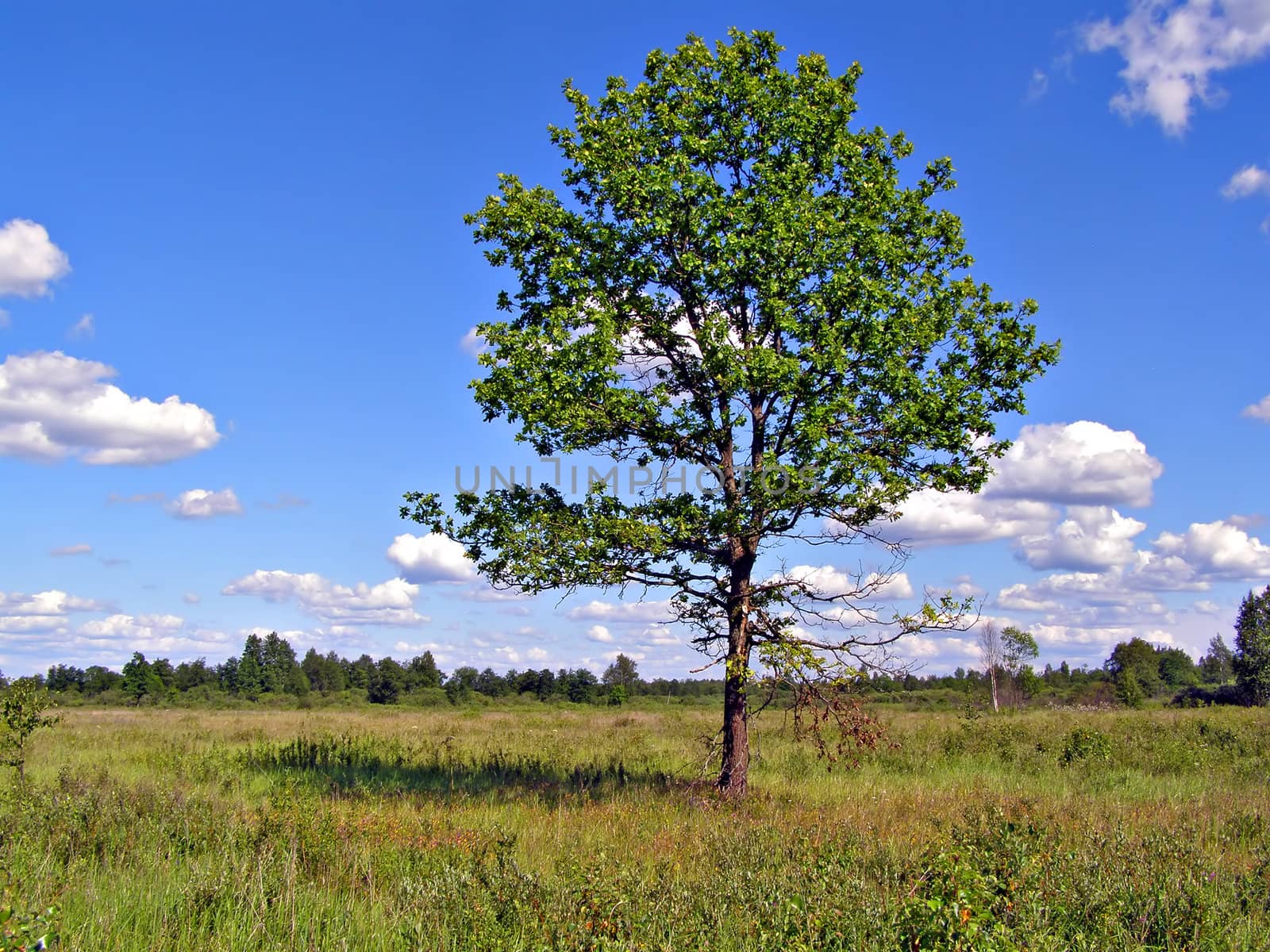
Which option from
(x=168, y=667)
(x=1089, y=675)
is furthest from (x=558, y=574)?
(x=1089, y=675)

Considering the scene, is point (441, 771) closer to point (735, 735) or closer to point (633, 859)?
point (735, 735)

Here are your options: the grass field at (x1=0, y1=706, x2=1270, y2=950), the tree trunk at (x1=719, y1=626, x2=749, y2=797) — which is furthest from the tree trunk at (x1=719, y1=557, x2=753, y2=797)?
the grass field at (x1=0, y1=706, x2=1270, y2=950)

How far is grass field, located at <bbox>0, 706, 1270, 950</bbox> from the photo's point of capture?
236 inches

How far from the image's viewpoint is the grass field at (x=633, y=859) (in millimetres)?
5984

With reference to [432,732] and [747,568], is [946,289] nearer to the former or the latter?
A: [747,568]

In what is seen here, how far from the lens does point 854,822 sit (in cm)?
1053

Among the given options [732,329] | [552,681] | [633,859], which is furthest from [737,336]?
[552,681]

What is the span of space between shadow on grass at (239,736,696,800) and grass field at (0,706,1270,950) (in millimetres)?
154

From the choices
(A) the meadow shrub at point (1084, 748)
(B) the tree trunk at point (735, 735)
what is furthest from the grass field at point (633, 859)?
(A) the meadow shrub at point (1084, 748)

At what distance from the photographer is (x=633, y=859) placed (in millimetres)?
8391

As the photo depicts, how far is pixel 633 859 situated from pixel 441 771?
9.50m

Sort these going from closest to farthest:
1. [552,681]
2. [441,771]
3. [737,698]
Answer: [737,698] → [441,771] → [552,681]

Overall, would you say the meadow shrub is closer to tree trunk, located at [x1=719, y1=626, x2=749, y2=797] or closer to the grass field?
the grass field

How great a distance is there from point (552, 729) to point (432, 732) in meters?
4.60
